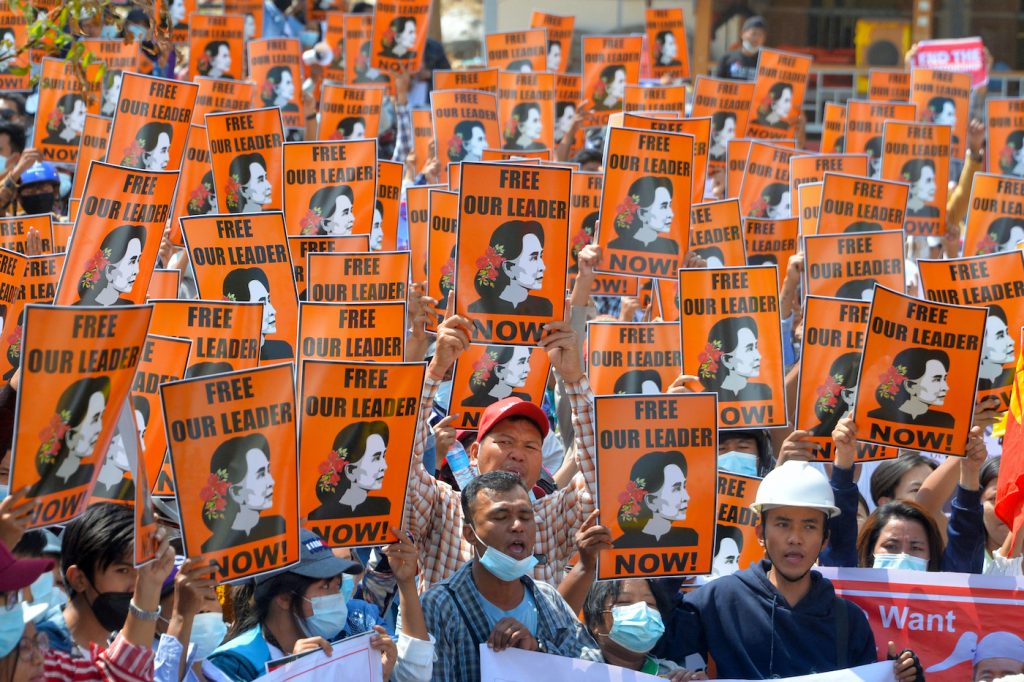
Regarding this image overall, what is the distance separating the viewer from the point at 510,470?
5984 mm

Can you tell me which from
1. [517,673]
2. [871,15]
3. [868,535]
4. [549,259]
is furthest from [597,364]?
[871,15]

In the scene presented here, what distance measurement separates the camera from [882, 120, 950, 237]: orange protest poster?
36.4ft

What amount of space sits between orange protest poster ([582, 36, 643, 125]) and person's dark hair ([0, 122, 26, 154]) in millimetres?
4628

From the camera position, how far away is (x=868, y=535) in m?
6.51

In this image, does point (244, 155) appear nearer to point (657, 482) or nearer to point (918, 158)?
point (657, 482)

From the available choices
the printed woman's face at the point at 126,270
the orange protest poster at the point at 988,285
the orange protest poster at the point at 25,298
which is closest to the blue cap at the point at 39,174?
the orange protest poster at the point at 25,298

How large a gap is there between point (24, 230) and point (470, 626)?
13.1ft

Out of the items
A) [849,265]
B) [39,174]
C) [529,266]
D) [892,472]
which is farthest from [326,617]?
[39,174]

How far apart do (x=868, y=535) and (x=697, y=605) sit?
1.29m

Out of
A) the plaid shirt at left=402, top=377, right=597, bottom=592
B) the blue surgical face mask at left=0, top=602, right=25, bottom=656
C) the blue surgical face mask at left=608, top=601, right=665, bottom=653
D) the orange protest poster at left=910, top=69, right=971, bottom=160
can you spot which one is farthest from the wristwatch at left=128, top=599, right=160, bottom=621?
the orange protest poster at left=910, top=69, right=971, bottom=160

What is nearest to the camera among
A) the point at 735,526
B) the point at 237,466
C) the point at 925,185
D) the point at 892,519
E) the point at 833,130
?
the point at 237,466

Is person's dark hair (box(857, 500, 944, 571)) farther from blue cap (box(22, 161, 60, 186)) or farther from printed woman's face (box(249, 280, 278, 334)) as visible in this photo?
blue cap (box(22, 161, 60, 186))

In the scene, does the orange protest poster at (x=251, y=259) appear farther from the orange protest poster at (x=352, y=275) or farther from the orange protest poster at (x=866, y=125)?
the orange protest poster at (x=866, y=125)

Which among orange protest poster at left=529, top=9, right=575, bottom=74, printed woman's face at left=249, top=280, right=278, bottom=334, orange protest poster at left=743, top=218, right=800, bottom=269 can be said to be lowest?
printed woman's face at left=249, top=280, right=278, bottom=334
